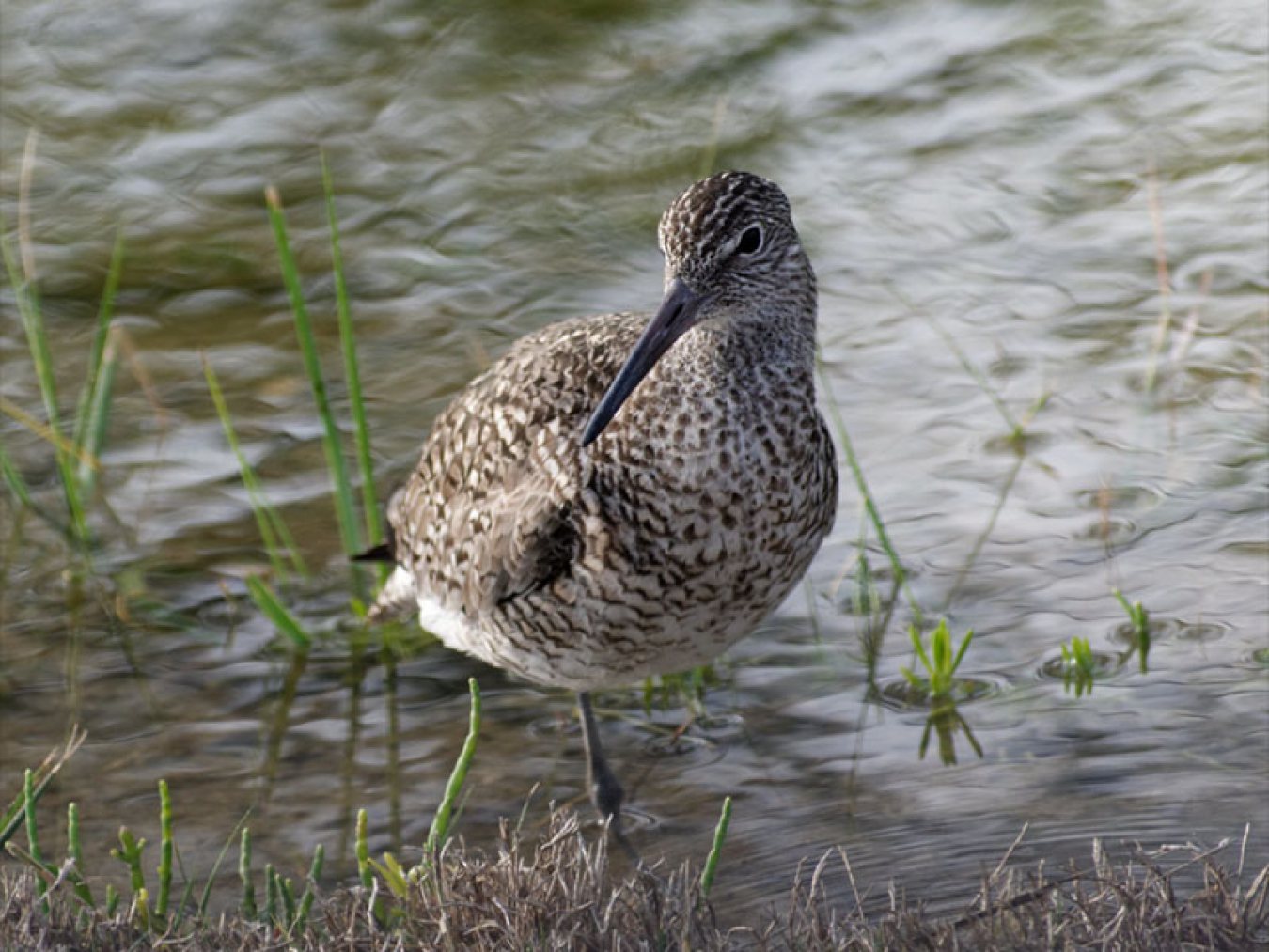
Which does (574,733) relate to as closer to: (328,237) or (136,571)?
(136,571)

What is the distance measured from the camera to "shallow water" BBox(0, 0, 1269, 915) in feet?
18.2

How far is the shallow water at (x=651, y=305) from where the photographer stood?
5.54 meters

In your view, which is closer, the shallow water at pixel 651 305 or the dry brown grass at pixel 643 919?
the dry brown grass at pixel 643 919

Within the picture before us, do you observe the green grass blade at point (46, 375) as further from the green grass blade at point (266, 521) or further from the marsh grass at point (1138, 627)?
the marsh grass at point (1138, 627)

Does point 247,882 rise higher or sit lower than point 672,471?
lower

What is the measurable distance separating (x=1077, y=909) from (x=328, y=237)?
563cm

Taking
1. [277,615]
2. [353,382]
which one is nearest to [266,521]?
[277,615]

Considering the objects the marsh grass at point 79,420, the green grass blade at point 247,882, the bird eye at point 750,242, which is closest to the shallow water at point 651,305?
the marsh grass at point 79,420

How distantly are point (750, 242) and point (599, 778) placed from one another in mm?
1444

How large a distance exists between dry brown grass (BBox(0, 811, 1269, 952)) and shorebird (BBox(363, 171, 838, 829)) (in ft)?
2.86

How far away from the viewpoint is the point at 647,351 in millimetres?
4738

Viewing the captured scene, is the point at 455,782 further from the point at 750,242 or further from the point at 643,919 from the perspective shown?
the point at 750,242

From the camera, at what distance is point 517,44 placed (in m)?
9.98

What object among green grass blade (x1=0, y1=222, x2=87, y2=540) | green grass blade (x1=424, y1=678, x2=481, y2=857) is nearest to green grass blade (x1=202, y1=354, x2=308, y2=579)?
green grass blade (x1=0, y1=222, x2=87, y2=540)
